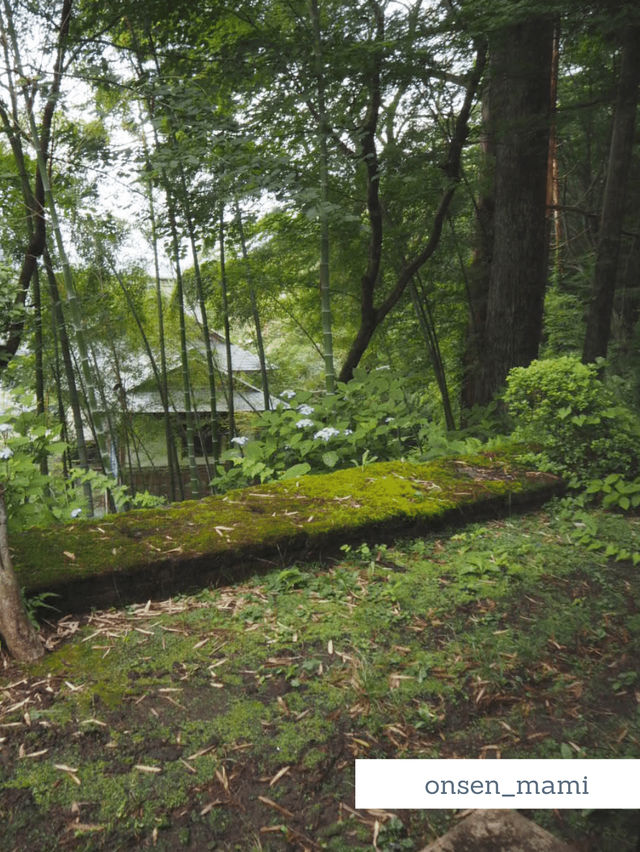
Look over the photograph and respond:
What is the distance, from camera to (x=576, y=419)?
3.34 meters

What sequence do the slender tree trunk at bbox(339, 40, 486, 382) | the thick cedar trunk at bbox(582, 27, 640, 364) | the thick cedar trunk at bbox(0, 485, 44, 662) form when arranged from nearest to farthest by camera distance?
the thick cedar trunk at bbox(0, 485, 44, 662), the thick cedar trunk at bbox(582, 27, 640, 364), the slender tree trunk at bbox(339, 40, 486, 382)

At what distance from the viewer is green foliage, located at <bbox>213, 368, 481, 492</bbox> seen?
383 centimetres

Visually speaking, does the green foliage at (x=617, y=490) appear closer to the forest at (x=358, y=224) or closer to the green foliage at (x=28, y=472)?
the forest at (x=358, y=224)

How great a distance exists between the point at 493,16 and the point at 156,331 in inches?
326

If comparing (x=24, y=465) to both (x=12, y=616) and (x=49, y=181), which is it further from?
(x=49, y=181)

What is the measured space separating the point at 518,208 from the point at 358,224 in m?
2.08

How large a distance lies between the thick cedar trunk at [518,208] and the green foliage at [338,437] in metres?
1.54

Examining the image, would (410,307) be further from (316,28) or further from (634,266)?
(316,28)

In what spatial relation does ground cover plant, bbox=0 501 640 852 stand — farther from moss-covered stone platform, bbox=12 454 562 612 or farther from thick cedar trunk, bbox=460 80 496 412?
thick cedar trunk, bbox=460 80 496 412

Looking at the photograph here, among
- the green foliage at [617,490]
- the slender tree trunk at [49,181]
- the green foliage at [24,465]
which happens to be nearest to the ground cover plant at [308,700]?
the green foliage at [617,490]

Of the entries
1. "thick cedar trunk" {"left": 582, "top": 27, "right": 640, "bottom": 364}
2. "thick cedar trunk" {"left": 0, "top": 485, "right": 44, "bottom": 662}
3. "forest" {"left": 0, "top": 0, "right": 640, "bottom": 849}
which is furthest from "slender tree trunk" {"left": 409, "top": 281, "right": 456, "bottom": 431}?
"thick cedar trunk" {"left": 0, "top": 485, "right": 44, "bottom": 662}

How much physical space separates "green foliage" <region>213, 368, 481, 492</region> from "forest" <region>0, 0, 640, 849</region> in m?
0.02

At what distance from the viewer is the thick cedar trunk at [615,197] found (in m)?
4.60

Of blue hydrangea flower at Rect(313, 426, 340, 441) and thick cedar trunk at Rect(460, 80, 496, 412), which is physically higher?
thick cedar trunk at Rect(460, 80, 496, 412)
